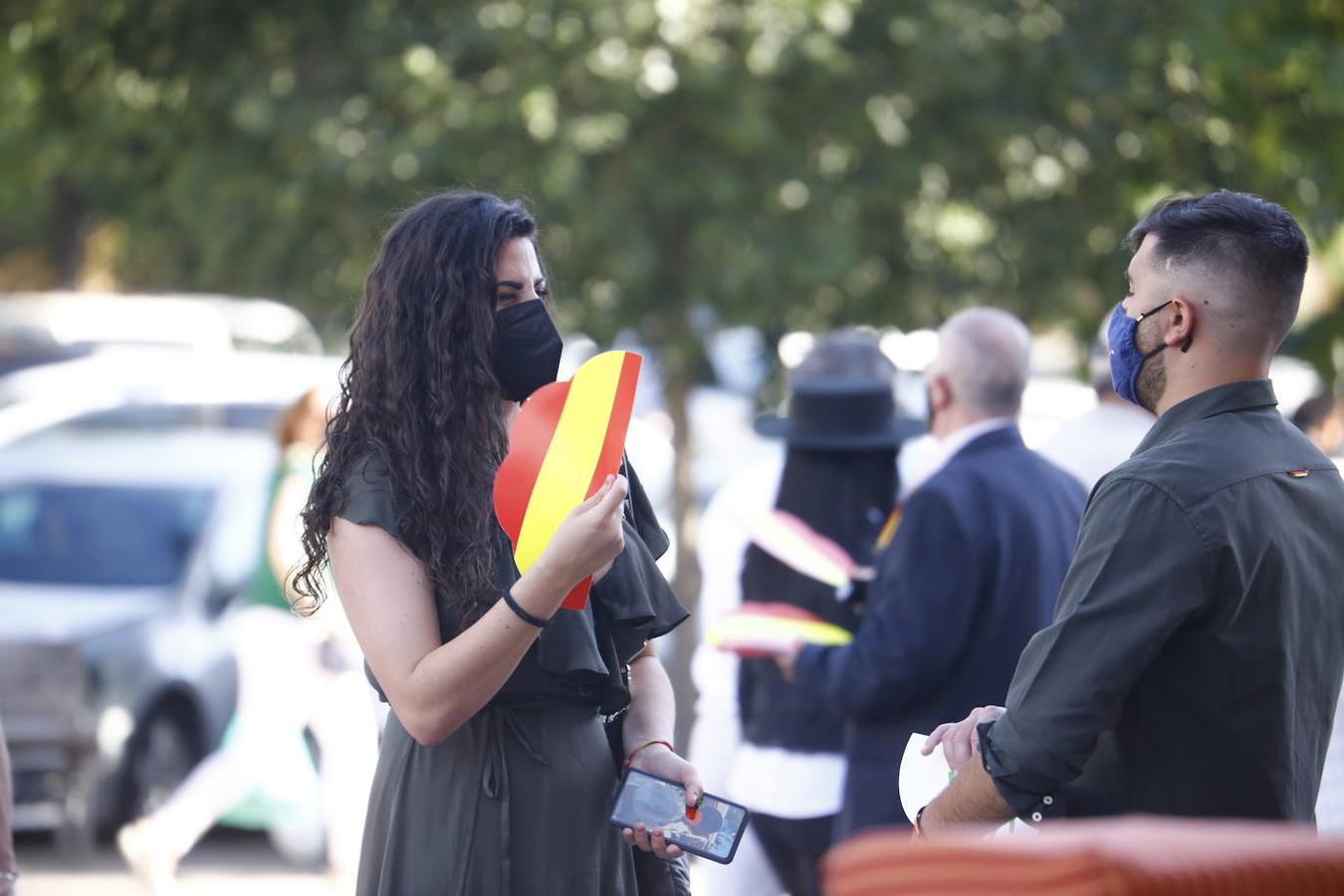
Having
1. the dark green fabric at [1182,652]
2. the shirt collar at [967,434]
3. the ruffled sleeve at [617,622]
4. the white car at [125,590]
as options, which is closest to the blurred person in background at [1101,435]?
the shirt collar at [967,434]

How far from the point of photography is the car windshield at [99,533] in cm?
859

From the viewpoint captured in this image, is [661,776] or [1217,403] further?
[661,776]

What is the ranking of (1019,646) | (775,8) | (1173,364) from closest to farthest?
(1173,364) < (1019,646) < (775,8)

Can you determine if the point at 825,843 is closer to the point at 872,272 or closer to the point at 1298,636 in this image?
the point at 1298,636

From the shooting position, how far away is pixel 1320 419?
22.6ft

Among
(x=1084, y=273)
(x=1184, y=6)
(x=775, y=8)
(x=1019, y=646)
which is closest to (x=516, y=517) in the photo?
(x=1019, y=646)

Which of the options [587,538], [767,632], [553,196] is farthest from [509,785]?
[553,196]

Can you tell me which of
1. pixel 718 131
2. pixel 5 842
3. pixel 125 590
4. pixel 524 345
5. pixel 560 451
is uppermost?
pixel 718 131

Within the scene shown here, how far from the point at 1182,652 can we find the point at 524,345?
3.80 feet

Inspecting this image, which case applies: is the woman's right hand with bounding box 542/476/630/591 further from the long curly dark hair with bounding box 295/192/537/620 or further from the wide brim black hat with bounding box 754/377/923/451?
the wide brim black hat with bounding box 754/377/923/451

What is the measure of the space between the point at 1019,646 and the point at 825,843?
0.92 meters

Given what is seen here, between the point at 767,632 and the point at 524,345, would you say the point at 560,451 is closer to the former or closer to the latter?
the point at 524,345

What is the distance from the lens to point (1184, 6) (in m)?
7.32

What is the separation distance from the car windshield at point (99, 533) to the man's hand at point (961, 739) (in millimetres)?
6398
